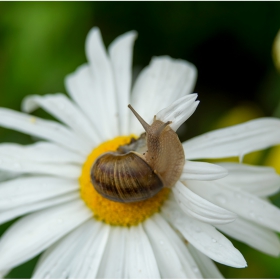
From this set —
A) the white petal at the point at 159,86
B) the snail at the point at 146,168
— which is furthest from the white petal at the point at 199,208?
the white petal at the point at 159,86

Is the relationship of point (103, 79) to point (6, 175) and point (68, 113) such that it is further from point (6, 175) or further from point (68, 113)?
point (6, 175)

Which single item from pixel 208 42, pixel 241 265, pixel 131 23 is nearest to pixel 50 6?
pixel 131 23

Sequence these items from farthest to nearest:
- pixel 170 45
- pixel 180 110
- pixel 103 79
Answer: pixel 170 45, pixel 103 79, pixel 180 110

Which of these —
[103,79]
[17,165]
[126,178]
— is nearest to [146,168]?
[126,178]

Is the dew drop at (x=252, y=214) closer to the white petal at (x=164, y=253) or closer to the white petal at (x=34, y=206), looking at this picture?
the white petal at (x=164, y=253)

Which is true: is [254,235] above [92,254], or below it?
below

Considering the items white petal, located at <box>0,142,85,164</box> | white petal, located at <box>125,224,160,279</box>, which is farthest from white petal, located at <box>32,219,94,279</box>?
white petal, located at <box>0,142,85,164</box>

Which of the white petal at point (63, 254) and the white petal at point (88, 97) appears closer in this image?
the white petal at point (63, 254)
